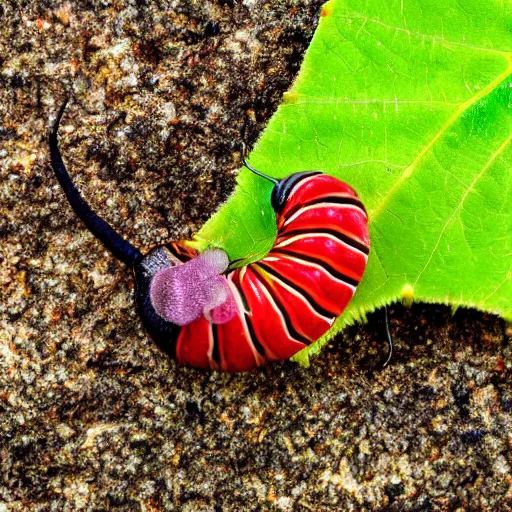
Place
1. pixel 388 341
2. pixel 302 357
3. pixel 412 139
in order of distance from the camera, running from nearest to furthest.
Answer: pixel 412 139 < pixel 302 357 < pixel 388 341

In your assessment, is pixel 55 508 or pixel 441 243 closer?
pixel 441 243

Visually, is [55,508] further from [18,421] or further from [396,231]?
[396,231]

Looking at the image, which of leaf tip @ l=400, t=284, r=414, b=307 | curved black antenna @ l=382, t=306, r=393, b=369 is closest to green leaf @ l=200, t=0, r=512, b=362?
leaf tip @ l=400, t=284, r=414, b=307

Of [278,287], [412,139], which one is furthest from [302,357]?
[412,139]

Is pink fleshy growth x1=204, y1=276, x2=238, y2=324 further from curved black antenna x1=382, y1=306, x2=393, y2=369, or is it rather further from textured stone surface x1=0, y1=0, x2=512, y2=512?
curved black antenna x1=382, y1=306, x2=393, y2=369

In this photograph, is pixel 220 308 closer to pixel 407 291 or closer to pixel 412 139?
pixel 407 291

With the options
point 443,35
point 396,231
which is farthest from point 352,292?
point 443,35
